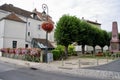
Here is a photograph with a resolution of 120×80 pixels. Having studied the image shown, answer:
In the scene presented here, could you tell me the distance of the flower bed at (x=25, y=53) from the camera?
916 inches

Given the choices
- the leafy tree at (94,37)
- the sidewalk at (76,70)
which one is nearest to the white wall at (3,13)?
the leafy tree at (94,37)

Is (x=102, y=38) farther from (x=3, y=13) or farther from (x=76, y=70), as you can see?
(x=76, y=70)

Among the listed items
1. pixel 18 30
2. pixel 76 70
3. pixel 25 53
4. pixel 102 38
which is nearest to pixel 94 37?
pixel 102 38

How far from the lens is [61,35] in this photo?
1217 inches

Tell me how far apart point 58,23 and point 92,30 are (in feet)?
43.3

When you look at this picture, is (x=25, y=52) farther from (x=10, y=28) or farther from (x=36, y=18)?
(x=36, y=18)

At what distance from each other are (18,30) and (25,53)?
14688 millimetres

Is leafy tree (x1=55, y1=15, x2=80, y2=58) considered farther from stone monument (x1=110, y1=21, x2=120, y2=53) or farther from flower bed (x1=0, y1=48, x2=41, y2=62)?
stone monument (x1=110, y1=21, x2=120, y2=53)

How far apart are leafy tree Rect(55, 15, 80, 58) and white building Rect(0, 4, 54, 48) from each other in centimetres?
1084

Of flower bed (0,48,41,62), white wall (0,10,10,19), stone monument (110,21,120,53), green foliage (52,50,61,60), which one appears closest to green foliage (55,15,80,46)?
green foliage (52,50,61,60)

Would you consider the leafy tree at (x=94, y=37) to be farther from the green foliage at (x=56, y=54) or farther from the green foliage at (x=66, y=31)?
the green foliage at (x=56, y=54)

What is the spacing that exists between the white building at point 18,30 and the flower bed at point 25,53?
5.29 m

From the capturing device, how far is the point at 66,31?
3112cm

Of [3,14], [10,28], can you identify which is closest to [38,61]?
[10,28]
